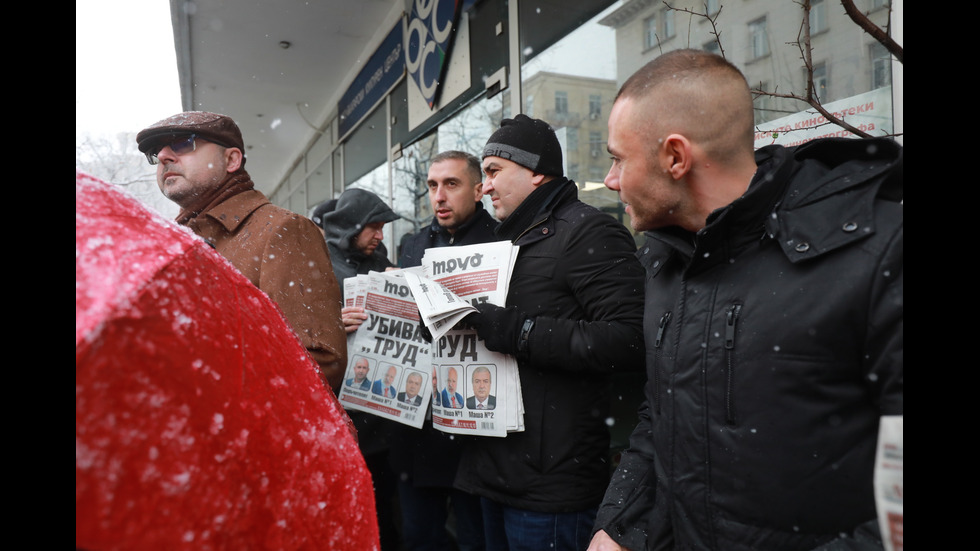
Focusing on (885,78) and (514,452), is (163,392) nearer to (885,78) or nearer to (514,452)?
(514,452)

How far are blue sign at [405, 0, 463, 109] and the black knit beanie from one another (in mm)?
3269

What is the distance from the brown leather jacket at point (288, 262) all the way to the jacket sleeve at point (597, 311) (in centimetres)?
69

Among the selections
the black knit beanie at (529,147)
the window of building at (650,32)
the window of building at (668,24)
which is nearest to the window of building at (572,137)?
the window of building at (650,32)

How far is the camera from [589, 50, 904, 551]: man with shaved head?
105 centimetres

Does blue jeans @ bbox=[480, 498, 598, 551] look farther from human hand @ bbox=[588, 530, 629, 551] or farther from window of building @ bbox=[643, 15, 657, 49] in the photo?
window of building @ bbox=[643, 15, 657, 49]

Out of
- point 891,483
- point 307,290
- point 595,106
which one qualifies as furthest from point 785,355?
point 595,106

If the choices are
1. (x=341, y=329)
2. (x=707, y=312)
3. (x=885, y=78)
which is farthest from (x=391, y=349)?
(x=885, y=78)

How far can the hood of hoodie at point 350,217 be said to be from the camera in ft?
11.7

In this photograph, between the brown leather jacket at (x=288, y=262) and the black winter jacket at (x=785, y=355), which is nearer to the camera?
the black winter jacket at (x=785, y=355)

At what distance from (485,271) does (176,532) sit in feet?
5.59

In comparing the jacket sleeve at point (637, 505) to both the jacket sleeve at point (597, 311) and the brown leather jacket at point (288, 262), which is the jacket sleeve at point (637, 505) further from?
the brown leather jacket at point (288, 262)

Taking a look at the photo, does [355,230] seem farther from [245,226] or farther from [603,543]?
[603,543]

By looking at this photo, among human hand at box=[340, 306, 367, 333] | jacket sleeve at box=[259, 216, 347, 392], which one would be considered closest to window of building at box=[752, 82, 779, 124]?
jacket sleeve at box=[259, 216, 347, 392]

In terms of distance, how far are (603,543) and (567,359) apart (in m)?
0.60
